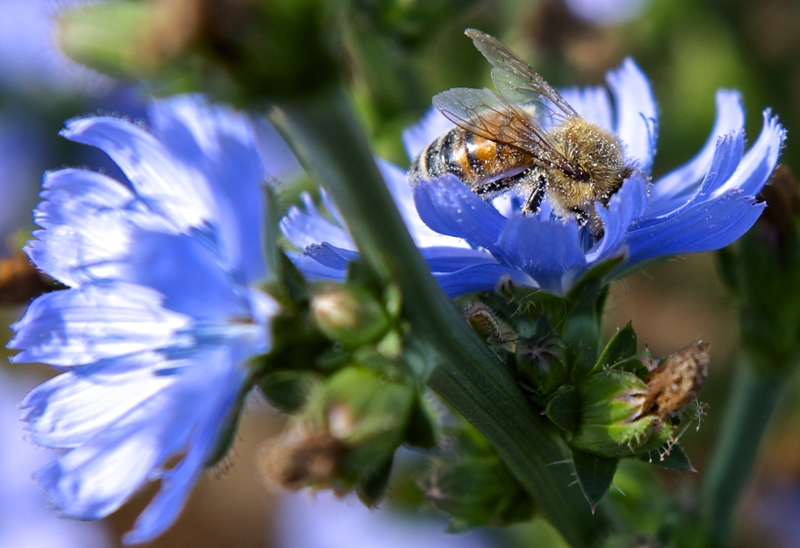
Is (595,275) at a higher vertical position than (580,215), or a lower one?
lower

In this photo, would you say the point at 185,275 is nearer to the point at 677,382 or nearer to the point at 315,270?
the point at 315,270

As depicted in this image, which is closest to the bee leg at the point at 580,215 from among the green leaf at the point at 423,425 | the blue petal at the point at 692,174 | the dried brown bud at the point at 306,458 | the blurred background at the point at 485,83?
the blue petal at the point at 692,174

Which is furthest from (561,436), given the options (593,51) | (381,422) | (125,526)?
(125,526)

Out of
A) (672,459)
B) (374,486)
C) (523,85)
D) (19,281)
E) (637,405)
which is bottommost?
(672,459)

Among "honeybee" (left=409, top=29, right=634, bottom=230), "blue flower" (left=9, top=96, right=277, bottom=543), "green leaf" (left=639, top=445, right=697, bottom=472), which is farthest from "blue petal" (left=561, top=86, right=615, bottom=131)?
"blue flower" (left=9, top=96, right=277, bottom=543)

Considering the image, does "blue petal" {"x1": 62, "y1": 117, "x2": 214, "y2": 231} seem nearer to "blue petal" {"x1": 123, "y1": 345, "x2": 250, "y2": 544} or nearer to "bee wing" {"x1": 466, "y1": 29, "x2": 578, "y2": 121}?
"blue petal" {"x1": 123, "y1": 345, "x2": 250, "y2": 544}

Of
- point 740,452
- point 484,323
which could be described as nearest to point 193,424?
point 484,323

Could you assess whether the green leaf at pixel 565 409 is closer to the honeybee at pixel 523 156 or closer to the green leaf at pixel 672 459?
the green leaf at pixel 672 459

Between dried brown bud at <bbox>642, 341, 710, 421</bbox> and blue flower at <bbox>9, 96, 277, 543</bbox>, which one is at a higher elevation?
blue flower at <bbox>9, 96, 277, 543</bbox>

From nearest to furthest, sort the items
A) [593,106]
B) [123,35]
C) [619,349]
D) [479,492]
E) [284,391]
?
[123,35] < [284,391] < [619,349] < [479,492] < [593,106]
